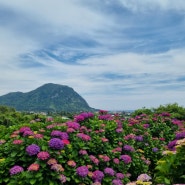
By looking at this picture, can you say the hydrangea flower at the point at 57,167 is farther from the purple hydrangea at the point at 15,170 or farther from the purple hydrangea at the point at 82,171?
the purple hydrangea at the point at 15,170

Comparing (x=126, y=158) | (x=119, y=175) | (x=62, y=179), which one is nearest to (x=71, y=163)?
(x=62, y=179)

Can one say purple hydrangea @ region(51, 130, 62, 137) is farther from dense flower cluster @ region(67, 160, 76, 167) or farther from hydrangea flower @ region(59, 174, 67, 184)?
hydrangea flower @ region(59, 174, 67, 184)

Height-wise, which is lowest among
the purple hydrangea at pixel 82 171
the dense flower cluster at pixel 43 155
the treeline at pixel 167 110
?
the purple hydrangea at pixel 82 171

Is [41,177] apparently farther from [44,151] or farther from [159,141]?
[159,141]

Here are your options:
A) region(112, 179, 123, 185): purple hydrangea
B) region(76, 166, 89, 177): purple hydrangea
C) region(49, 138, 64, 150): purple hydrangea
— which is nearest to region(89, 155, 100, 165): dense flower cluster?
region(112, 179, 123, 185): purple hydrangea

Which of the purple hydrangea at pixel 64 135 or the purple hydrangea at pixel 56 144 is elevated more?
the purple hydrangea at pixel 64 135

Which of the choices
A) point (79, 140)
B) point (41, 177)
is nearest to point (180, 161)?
point (41, 177)

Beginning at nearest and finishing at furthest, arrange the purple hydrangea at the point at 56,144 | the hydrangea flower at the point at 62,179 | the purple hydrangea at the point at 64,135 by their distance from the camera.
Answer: the hydrangea flower at the point at 62,179 < the purple hydrangea at the point at 56,144 < the purple hydrangea at the point at 64,135

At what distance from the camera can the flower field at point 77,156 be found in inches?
254

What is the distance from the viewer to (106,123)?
10312 millimetres

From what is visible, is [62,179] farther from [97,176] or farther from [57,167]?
[97,176]

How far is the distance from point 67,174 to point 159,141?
6076mm

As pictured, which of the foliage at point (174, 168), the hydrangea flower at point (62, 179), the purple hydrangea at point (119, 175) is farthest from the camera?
the purple hydrangea at point (119, 175)

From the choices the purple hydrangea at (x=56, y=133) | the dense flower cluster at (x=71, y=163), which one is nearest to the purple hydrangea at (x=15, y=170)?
the dense flower cluster at (x=71, y=163)
